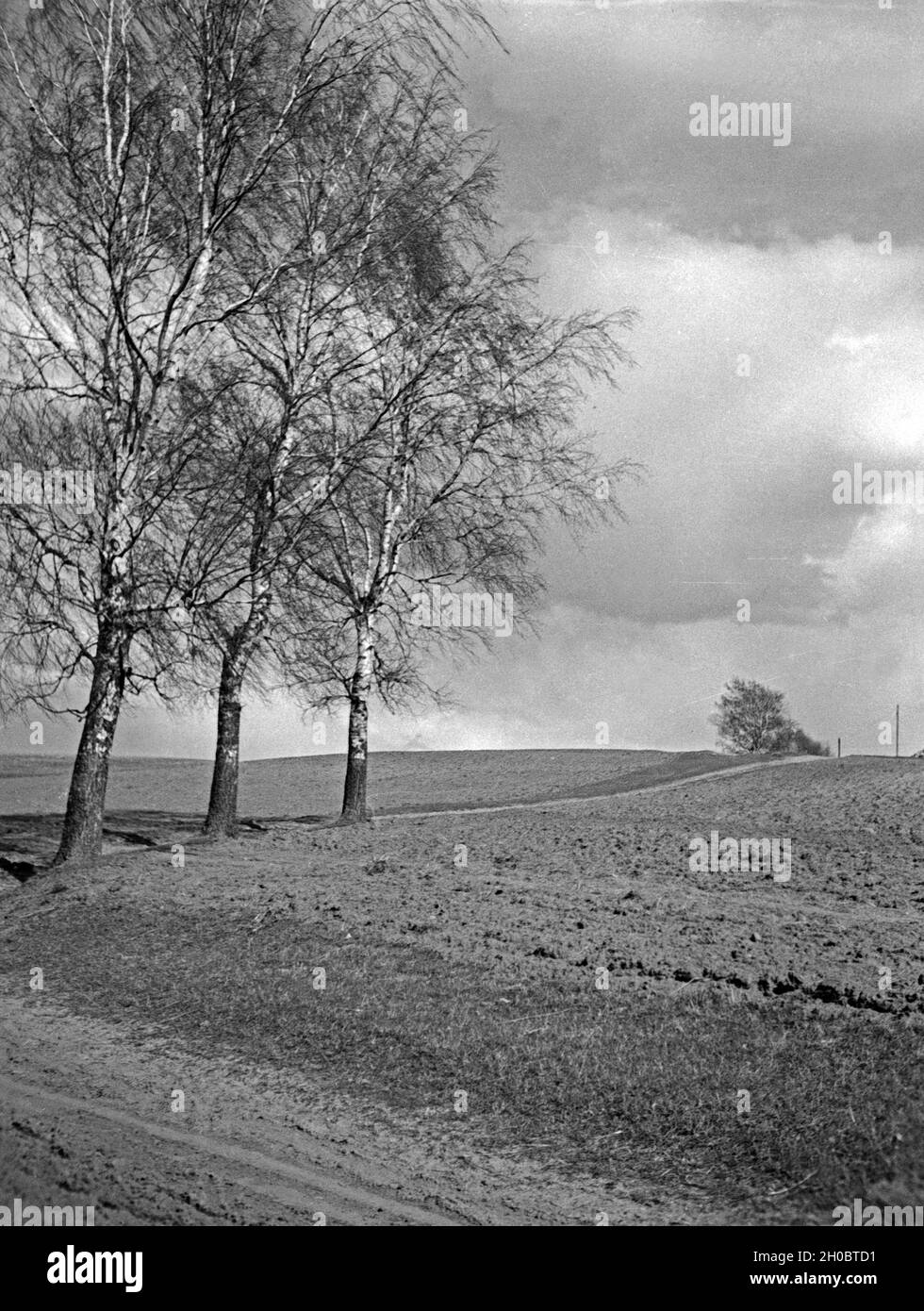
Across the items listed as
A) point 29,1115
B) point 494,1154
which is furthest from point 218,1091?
point 494,1154

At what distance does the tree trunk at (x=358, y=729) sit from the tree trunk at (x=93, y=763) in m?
7.69

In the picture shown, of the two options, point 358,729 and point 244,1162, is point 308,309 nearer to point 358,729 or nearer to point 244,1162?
point 358,729

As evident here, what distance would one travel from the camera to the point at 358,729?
25938mm

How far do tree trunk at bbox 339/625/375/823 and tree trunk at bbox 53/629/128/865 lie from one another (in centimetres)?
769

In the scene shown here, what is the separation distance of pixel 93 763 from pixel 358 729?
27.3 feet

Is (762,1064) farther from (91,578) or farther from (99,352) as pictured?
(99,352)

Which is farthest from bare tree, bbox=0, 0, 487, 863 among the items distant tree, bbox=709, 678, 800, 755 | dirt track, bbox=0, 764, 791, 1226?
distant tree, bbox=709, 678, 800, 755

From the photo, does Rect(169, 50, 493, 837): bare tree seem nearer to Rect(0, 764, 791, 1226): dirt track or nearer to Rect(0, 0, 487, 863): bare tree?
Rect(0, 0, 487, 863): bare tree

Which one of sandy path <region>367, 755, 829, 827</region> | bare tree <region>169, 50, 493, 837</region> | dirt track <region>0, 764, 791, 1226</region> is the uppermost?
bare tree <region>169, 50, 493, 837</region>

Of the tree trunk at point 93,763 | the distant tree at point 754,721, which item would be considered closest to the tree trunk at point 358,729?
the tree trunk at point 93,763

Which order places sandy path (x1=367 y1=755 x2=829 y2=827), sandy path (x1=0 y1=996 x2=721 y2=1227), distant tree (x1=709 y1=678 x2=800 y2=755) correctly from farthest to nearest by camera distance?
distant tree (x1=709 y1=678 x2=800 y2=755)
sandy path (x1=367 y1=755 x2=829 y2=827)
sandy path (x1=0 y1=996 x2=721 y2=1227)

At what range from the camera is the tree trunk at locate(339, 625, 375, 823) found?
84.3 ft

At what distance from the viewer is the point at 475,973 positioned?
11.1 meters

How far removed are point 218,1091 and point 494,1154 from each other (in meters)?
2.50
